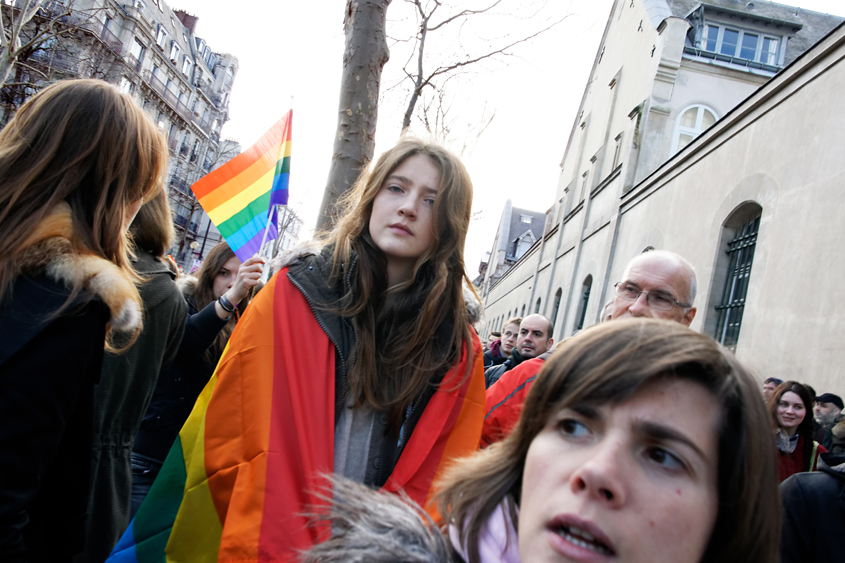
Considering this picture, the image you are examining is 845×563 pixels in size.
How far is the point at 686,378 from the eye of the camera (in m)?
1.19

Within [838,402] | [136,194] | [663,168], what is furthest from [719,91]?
[136,194]

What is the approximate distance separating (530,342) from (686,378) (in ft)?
17.1

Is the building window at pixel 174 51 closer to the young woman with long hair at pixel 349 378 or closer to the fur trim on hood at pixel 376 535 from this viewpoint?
the young woman with long hair at pixel 349 378

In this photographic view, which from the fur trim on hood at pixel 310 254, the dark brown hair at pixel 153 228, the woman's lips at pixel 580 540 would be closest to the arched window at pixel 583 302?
the fur trim on hood at pixel 310 254

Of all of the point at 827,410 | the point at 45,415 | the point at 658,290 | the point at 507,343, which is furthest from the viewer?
the point at 507,343

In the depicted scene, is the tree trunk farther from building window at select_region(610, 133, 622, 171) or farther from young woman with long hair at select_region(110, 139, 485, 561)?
building window at select_region(610, 133, 622, 171)

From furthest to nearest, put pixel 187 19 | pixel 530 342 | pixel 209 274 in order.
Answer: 1. pixel 187 19
2. pixel 530 342
3. pixel 209 274

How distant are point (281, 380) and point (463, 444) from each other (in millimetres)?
633

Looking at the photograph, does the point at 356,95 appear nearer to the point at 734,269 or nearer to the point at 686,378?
the point at 686,378

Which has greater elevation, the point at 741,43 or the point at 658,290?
the point at 741,43

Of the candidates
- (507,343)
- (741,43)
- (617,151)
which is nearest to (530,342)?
(507,343)

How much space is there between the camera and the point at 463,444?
201 centimetres

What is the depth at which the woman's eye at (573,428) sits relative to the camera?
3.89 feet

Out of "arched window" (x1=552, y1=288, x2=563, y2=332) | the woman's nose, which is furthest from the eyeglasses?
"arched window" (x1=552, y1=288, x2=563, y2=332)
